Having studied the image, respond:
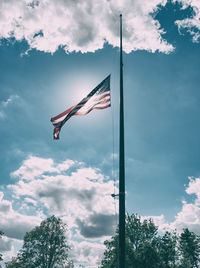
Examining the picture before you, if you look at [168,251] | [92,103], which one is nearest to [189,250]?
[168,251]

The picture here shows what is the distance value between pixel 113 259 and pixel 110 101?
32.4 meters

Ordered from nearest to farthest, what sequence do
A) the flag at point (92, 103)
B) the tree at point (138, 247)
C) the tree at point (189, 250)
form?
the flag at point (92, 103), the tree at point (138, 247), the tree at point (189, 250)

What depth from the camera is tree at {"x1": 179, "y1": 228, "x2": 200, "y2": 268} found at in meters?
56.1

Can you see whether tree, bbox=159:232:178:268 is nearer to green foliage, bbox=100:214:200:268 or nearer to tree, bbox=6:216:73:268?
green foliage, bbox=100:214:200:268

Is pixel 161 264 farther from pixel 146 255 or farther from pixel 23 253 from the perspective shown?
pixel 23 253

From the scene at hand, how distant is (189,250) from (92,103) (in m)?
60.9

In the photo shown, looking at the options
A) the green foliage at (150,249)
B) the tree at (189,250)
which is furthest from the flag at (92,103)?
the tree at (189,250)

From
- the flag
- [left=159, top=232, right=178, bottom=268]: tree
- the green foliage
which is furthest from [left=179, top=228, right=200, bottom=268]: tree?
the flag

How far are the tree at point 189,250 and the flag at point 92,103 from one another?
2288 inches

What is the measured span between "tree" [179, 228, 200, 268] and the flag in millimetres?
58108

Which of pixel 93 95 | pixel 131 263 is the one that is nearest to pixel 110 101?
pixel 93 95

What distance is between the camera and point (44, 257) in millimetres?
46906

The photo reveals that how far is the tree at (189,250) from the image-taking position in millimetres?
56125

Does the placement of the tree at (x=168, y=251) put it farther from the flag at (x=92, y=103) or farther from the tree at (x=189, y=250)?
the flag at (x=92, y=103)
